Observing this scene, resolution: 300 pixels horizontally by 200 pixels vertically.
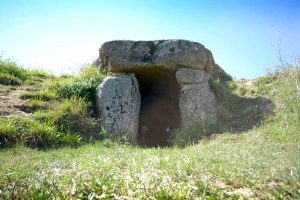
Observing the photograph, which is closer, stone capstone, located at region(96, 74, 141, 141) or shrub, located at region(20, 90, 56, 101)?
stone capstone, located at region(96, 74, 141, 141)

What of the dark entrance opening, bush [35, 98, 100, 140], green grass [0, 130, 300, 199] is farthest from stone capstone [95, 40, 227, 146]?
green grass [0, 130, 300, 199]

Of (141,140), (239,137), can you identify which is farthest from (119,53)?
(239,137)

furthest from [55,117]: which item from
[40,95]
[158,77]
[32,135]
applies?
[158,77]

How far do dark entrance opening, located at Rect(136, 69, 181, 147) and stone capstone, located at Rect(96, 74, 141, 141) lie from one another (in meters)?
0.97

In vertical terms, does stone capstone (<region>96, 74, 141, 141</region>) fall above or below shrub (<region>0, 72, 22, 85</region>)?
below

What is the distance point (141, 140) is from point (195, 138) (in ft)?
6.59

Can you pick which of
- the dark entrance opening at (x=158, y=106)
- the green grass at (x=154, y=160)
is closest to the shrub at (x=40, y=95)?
A: the green grass at (x=154, y=160)

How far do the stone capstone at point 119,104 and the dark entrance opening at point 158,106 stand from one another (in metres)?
0.97

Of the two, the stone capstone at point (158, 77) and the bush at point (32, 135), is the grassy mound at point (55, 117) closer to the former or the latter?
the bush at point (32, 135)

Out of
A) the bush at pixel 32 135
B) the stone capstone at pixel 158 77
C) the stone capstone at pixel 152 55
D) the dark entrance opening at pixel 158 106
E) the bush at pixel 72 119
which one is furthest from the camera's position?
the dark entrance opening at pixel 158 106

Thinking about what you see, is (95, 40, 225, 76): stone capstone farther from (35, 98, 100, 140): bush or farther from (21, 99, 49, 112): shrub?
(21, 99, 49, 112): shrub

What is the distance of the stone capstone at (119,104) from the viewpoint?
9.86 m

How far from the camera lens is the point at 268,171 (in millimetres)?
4598

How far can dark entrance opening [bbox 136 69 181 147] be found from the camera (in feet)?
36.8
